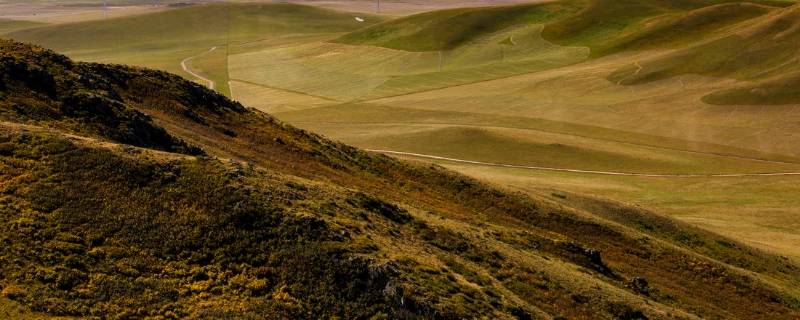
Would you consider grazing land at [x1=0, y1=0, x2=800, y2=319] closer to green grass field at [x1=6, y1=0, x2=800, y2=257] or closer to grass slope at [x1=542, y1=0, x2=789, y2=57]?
green grass field at [x1=6, y1=0, x2=800, y2=257]

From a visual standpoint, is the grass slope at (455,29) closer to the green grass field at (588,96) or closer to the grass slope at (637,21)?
the green grass field at (588,96)

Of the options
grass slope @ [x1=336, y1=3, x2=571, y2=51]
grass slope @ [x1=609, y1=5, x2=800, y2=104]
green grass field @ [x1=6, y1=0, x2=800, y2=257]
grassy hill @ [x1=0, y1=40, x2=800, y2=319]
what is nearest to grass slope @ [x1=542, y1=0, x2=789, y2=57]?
green grass field @ [x1=6, y1=0, x2=800, y2=257]

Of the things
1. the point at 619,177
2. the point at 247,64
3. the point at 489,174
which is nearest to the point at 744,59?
the point at 619,177

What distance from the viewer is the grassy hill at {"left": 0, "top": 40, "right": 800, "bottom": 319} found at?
85.5ft

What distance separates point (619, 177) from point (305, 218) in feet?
215

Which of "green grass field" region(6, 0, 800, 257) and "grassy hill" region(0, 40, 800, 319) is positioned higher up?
"grassy hill" region(0, 40, 800, 319)

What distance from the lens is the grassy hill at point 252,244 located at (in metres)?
26.1

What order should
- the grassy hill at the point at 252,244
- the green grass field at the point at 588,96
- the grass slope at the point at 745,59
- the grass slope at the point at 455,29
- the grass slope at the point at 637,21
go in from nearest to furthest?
the grassy hill at the point at 252,244 → the green grass field at the point at 588,96 → the grass slope at the point at 745,59 → the grass slope at the point at 637,21 → the grass slope at the point at 455,29

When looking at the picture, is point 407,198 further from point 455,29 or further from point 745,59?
point 455,29

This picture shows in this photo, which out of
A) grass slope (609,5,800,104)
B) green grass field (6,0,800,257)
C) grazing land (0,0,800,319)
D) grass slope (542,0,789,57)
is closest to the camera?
grazing land (0,0,800,319)

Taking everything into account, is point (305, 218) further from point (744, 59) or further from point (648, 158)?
point (744, 59)

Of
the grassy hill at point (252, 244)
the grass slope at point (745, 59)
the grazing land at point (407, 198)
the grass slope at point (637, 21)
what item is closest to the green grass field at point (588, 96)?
the grass slope at point (745, 59)

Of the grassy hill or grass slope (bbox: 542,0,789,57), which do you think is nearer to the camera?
the grassy hill

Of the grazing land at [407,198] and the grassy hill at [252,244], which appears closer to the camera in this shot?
the grassy hill at [252,244]
